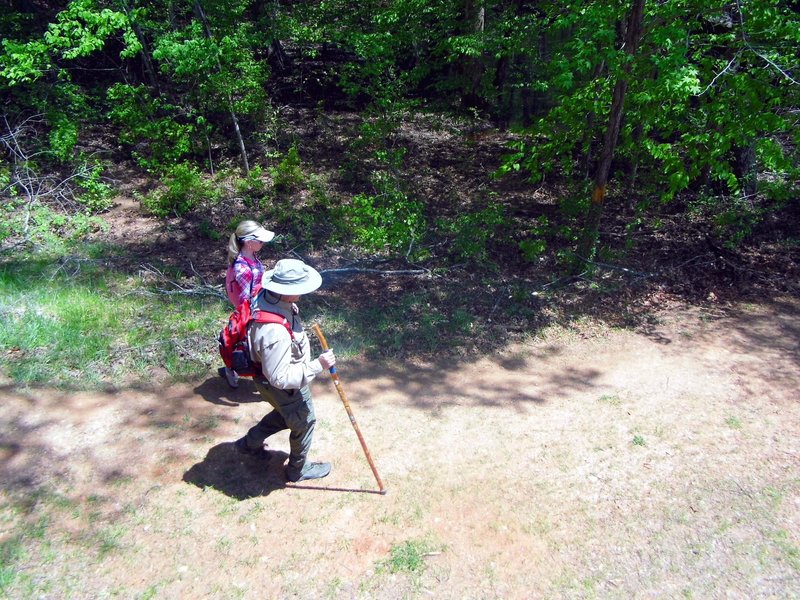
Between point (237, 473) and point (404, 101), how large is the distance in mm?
8705

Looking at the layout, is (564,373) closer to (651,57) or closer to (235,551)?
(651,57)

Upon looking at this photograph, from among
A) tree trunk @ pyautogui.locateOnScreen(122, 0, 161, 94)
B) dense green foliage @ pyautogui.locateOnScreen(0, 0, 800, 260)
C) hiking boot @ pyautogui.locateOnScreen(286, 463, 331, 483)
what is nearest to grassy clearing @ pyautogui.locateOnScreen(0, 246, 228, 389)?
hiking boot @ pyautogui.locateOnScreen(286, 463, 331, 483)

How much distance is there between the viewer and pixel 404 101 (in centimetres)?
1114

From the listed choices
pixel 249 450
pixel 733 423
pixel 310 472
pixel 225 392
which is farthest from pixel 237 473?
pixel 733 423

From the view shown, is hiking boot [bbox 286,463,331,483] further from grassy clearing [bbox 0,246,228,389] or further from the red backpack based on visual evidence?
grassy clearing [bbox 0,246,228,389]

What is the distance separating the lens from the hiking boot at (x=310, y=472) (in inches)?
170

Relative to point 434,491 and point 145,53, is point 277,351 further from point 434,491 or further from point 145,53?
point 145,53

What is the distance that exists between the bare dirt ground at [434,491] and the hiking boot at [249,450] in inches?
4.5

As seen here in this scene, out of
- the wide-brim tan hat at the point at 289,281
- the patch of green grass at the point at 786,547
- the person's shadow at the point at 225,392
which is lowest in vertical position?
the person's shadow at the point at 225,392

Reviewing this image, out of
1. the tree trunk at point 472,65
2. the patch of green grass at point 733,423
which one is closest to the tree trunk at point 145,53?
the tree trunk at point 472,65

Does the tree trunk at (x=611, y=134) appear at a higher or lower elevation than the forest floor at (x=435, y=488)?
higher

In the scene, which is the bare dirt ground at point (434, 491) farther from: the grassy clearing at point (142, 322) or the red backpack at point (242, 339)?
the red backpack at point (242, 339)

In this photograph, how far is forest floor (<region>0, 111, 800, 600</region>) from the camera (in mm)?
3541

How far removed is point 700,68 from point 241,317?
6.58m
